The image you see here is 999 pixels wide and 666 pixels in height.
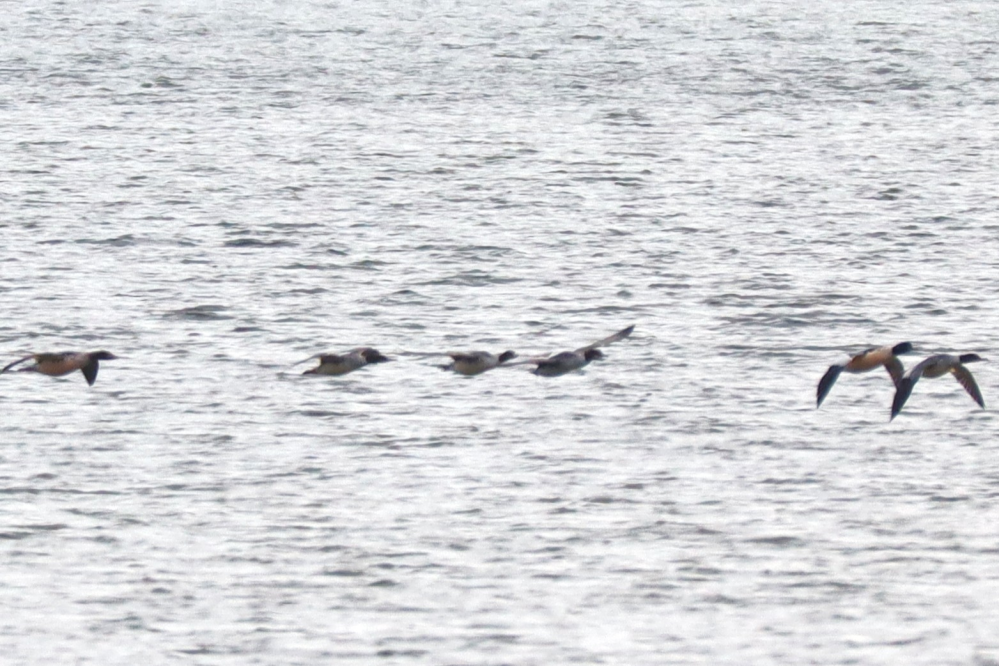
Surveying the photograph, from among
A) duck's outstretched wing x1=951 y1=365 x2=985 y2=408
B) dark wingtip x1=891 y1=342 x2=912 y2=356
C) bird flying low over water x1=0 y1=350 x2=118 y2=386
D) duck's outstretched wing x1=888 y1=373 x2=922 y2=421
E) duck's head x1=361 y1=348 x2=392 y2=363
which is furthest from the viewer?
duck's head x1=361 y1=348 x2=392 y2=363

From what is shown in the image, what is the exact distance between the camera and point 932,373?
102 ft

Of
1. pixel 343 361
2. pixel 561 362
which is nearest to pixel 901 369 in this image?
pixel 561 362

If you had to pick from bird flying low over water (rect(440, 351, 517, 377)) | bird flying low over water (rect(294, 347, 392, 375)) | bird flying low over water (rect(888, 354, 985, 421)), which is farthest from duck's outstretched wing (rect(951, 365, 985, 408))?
bird flying low over water (rect(294, 347, 392, 375))

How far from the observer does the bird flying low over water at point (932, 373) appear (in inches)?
1174

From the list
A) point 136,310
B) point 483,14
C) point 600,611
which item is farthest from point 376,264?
point 483,14

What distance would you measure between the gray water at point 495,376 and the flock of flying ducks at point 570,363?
154 centimetres

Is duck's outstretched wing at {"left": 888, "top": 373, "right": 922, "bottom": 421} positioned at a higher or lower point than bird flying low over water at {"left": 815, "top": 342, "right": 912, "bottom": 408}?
higher

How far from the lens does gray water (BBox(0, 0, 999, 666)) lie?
28000mm

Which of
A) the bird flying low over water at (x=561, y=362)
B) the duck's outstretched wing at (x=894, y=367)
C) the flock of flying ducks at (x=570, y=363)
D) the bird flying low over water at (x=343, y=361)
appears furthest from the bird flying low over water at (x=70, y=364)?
the duck's outstretched wing at (x=894, y=367)

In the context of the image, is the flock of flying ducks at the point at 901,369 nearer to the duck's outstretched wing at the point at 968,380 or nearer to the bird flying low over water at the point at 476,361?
the duck's outstretched wing at the point at 968,380

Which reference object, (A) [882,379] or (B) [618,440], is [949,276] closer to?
(A) [882,379]

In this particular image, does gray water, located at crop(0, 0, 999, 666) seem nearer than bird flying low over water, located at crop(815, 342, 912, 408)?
Yes

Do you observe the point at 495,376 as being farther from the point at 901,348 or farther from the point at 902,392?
the point at 902,392

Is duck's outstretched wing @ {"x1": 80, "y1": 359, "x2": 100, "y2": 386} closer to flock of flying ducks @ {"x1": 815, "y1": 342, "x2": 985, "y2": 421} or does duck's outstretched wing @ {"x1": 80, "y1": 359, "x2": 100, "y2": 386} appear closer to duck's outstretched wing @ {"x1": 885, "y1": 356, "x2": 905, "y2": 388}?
flock of flying ducks @ {"x1": 815, "y1": 342, "x2": 985, "y2": 421}
